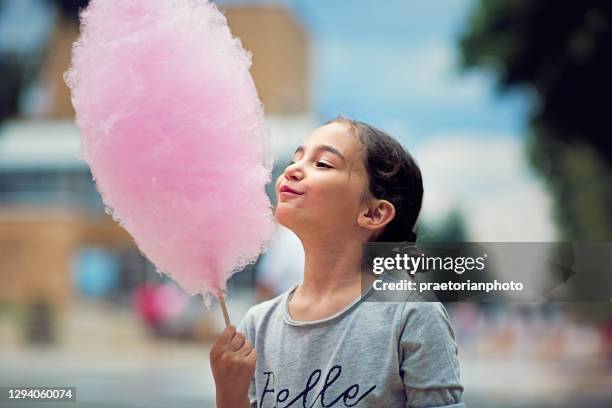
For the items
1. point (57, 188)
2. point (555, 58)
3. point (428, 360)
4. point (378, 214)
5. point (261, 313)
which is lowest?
point (428, 360)

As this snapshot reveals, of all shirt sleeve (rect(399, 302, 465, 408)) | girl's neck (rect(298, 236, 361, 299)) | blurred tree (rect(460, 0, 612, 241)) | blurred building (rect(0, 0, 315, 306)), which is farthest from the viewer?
blurred building (rect(0, 0, 315, 306))

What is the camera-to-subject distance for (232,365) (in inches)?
43.2

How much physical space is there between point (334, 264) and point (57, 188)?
1518cm

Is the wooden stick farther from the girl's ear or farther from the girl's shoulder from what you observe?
the girl's ear

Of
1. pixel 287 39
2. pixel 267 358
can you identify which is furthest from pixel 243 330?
pixel 287 39

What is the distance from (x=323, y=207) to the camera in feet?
3.75

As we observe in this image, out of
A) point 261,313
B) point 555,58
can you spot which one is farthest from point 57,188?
point 261,313

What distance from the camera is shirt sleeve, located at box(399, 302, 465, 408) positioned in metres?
1.05

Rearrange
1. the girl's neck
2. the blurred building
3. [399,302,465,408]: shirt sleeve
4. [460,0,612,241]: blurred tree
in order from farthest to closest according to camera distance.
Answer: the blurred building
[460,0,612,241]: blurred tree
the girl's neck
[399,302,465,408]: shirt sleeve

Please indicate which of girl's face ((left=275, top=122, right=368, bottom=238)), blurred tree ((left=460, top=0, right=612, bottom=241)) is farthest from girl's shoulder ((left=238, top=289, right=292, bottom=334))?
blurred tree ((left=460, top=0, right=612, bottom=241))

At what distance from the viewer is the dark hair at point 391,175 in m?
1.18

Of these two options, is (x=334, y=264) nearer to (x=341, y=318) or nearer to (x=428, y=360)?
(x=341, y=318)

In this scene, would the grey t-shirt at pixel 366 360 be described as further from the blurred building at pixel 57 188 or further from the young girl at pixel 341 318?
the blurred building at pixel 57 188

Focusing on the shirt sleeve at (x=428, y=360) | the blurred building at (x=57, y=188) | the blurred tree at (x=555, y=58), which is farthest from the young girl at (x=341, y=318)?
the blurred building at (x=57, y=188)
